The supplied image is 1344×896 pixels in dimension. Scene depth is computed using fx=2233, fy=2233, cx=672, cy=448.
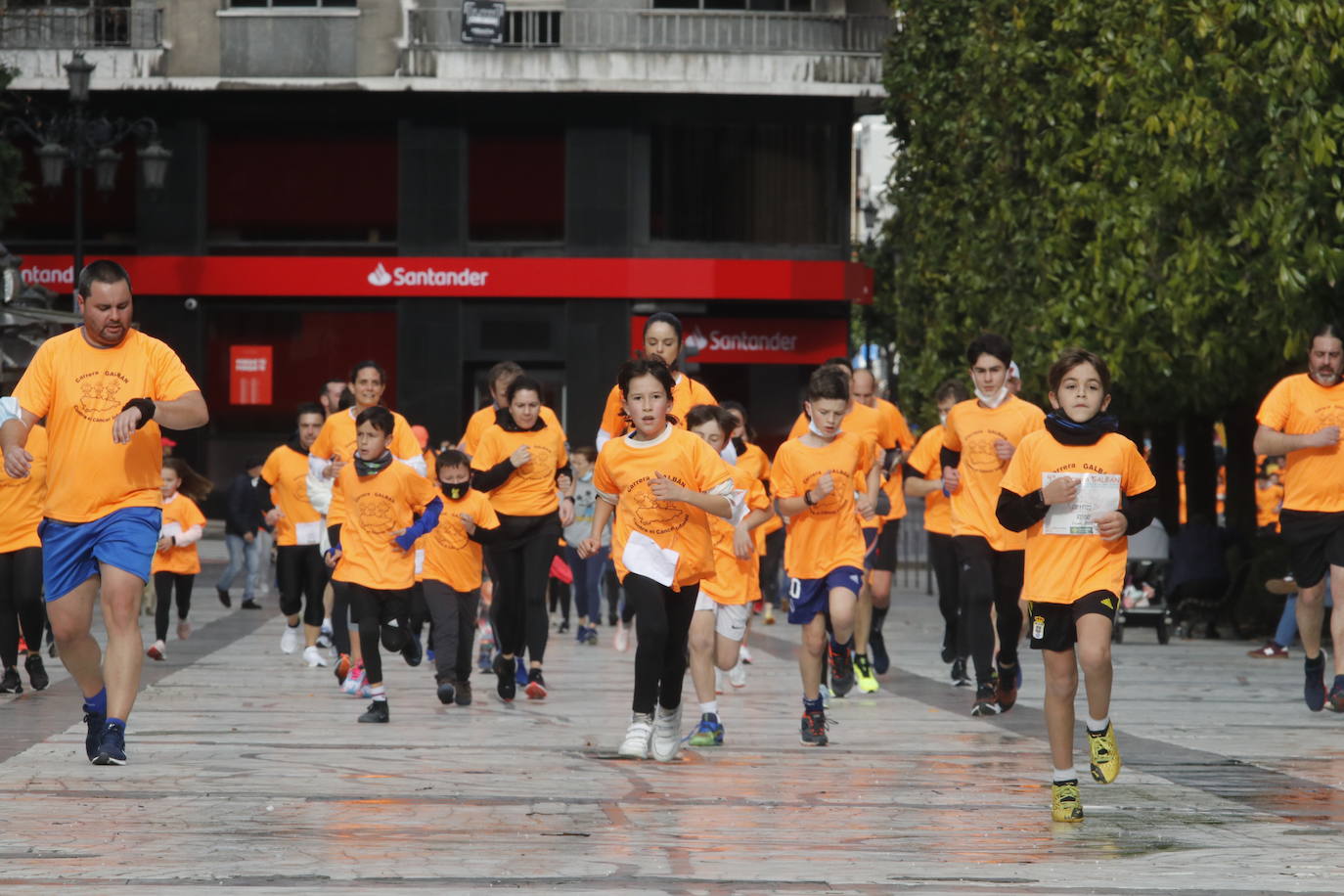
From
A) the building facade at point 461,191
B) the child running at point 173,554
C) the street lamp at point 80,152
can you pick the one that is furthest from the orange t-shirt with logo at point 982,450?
the building facade at point 461,191

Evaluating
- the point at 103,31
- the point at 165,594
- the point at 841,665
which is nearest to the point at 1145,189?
the point at 841,665

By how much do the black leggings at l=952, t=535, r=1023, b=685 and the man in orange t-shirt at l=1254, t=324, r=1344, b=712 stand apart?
1617 mm

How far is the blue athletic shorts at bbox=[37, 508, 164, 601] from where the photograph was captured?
912cm

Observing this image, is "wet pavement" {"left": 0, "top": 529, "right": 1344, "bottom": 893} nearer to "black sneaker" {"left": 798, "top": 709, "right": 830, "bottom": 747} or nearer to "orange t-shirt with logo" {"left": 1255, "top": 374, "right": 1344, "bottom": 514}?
"black sneaker" {"left": 798, "top": 709, "right": 830, "bottom": 747}

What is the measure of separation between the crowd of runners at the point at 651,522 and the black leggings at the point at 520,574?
17 mm

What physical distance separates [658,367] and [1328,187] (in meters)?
8.40

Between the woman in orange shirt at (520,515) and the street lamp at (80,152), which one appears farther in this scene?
the street lamp at (80,152)

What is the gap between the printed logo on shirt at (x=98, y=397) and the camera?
9.12 metres

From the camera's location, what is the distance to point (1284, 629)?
16781 millimetres

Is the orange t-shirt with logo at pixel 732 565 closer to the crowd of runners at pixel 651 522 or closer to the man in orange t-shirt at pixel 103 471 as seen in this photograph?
the crowd of runners at pixel 651 522

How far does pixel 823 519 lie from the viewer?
11180 mm

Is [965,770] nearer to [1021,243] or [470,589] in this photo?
[470,589]

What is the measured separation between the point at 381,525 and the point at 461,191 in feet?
81.4

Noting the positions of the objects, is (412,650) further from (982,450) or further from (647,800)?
(647,800)
